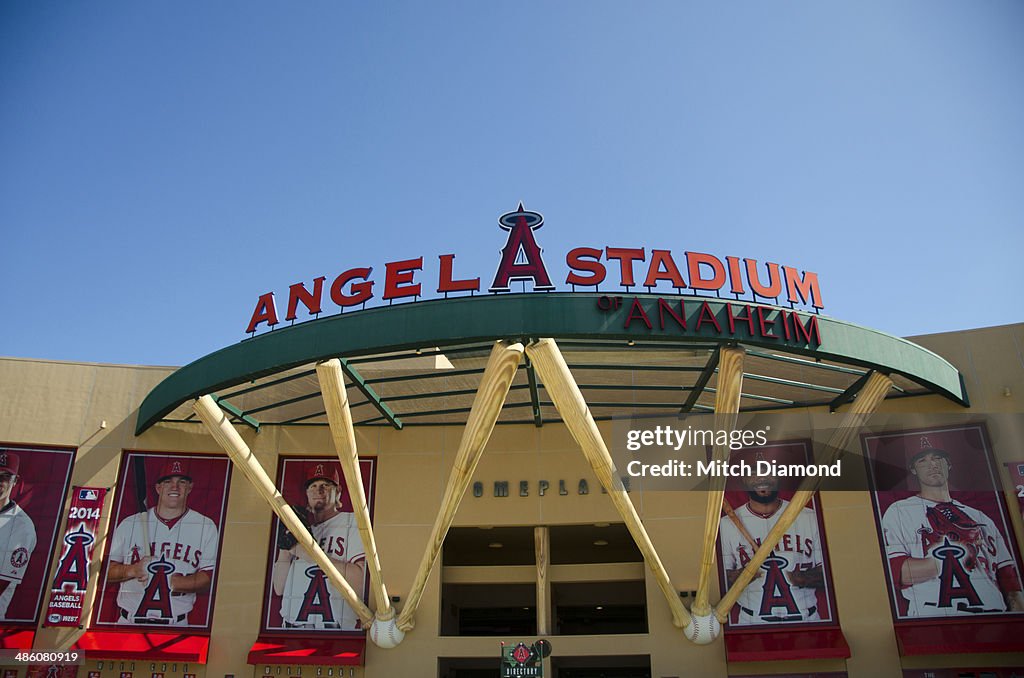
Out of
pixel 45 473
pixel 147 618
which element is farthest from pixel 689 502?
pixel 45 473

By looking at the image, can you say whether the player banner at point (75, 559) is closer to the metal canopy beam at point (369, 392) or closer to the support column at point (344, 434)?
the metal canopy beam at point (369, 392)

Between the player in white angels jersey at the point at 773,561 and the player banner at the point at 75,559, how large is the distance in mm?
24129

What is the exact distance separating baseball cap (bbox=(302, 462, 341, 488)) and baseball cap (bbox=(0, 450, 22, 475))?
11064 mm

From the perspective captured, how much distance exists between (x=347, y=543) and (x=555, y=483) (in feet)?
28.1

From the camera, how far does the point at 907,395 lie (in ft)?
97.8

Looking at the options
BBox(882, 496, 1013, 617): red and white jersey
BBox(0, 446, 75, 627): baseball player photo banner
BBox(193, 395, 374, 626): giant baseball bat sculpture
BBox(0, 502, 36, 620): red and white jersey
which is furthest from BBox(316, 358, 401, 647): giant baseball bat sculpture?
BBox(882, 496, 1013, 617): red and white jersey

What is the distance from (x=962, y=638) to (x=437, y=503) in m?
19.1

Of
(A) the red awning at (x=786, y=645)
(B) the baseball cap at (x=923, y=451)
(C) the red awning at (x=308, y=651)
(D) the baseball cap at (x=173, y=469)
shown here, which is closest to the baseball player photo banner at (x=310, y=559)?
(C) the red awning at (x=308, y=651)

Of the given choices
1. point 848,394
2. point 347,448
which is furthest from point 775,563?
point 347,448

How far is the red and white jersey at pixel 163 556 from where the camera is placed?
2992cm

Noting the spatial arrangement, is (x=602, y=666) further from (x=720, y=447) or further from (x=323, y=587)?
(x=720, y=447)

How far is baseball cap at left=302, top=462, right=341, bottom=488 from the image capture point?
3222cm

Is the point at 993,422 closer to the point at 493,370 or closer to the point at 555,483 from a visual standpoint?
the point at 555,483

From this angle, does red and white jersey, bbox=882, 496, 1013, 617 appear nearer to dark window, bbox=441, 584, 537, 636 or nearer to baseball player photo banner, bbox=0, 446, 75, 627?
dark window, bbox=441, 584, 537, 636
